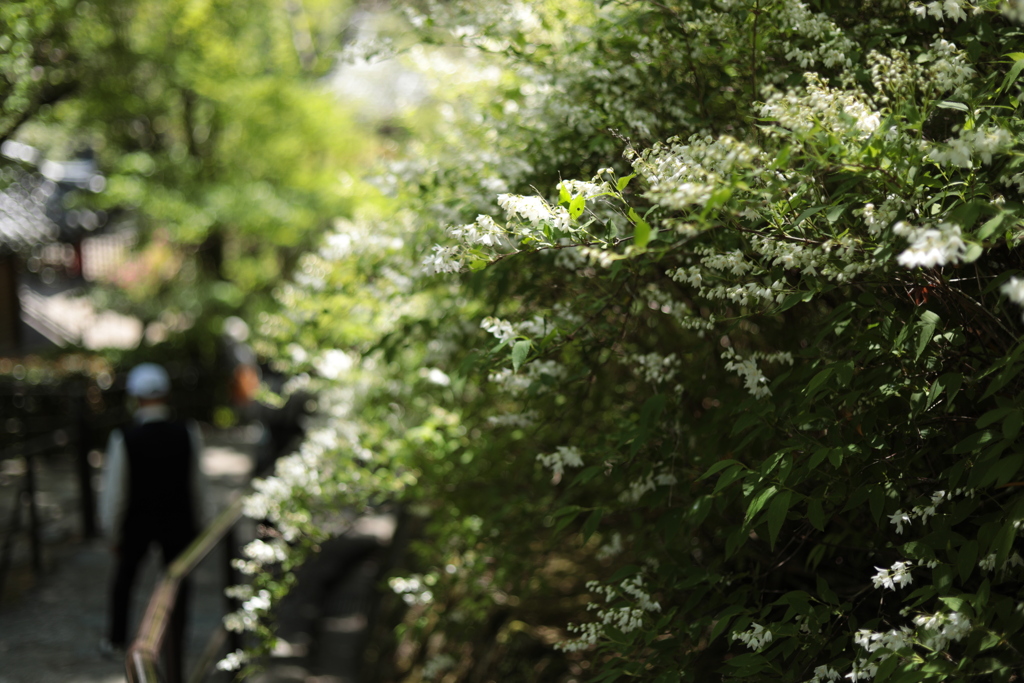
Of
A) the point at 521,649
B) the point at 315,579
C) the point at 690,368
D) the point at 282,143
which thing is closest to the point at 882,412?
the point at 690,368

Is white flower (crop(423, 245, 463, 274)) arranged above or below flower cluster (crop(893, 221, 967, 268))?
below

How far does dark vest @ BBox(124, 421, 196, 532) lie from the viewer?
192 inches

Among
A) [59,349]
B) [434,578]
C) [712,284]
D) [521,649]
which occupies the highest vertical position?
[712,284]

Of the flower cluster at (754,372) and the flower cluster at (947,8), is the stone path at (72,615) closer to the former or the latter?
the flower cluster at (754,372)

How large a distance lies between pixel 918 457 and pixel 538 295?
158 centimetres

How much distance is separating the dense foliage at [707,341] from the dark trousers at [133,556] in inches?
52.2

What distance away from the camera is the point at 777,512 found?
233 centimetres

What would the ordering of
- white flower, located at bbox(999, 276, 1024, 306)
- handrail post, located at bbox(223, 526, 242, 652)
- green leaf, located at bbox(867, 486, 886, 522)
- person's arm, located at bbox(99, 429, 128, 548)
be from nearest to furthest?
1. white flower, located at bbox(999, 276, 1024, 306)
2. green leaf, located at bbox(867, 486, 886, 522)
3. person's arm, located at bbox(99, 429, 128, 548)
4. handrail post, located at bbox(223, 526, 242, 652)

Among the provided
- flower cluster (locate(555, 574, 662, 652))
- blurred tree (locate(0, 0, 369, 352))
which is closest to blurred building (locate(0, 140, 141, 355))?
blurred tree (locate(0, 0, 369, 352))

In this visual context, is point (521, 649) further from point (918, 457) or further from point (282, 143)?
point (282, 143)

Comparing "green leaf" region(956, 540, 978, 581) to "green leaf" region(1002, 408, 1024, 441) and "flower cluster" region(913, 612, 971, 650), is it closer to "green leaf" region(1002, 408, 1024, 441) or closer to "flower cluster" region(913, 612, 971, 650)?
"flower cluster" region(913, 612, 971, 650)

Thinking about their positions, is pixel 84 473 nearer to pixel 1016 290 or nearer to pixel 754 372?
pixel 754 372

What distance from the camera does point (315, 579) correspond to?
789 cm

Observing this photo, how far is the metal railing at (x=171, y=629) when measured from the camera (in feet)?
10.3
